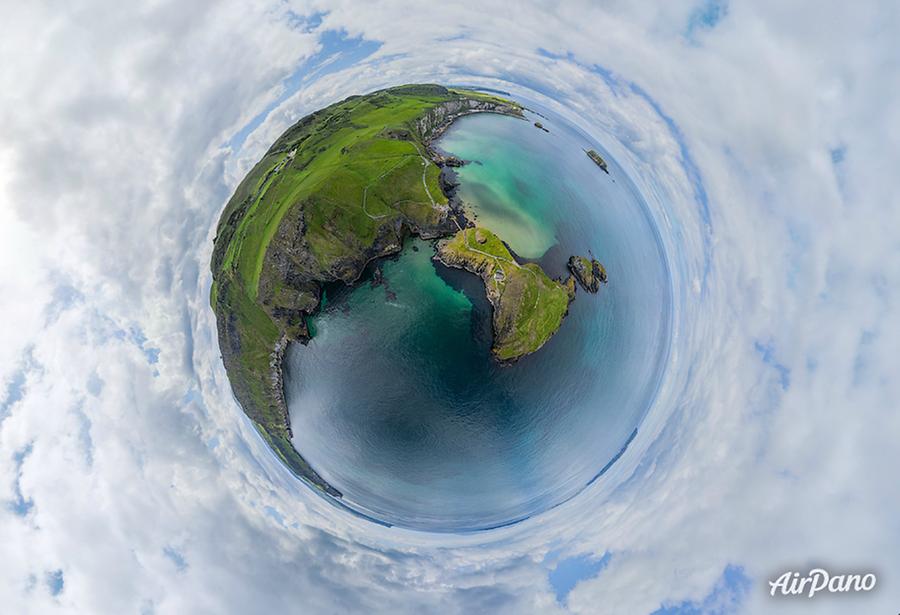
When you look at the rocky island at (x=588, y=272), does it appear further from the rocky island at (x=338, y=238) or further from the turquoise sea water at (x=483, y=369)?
the rocky island at (x=338, y=238)

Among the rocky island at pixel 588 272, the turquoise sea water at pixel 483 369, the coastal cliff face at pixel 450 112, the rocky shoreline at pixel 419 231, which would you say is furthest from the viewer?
the coastal cliff face at pixel 450 112

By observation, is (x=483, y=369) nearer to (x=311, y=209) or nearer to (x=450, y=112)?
(x=311, y=209)

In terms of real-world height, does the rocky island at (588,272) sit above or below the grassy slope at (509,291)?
above

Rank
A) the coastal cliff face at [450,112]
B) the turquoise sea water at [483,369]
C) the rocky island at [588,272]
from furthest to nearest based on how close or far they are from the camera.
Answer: the coastal cliff face at [450,112]
the rocky island at [588,272]
the turquoise sea water at [483,369]

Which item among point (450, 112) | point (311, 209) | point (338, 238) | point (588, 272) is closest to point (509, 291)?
point (588, 272)

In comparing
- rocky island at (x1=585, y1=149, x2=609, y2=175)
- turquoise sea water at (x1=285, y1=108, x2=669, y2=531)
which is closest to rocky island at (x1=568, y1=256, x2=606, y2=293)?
turquoise sea water at (x1=285, y1=108, x2=669, y2=531)

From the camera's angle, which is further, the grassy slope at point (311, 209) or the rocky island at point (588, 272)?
the grassy slope at point (311, 209)

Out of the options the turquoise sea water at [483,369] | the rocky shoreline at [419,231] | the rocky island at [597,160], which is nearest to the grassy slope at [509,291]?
the turquoise sea water at [483,369]
